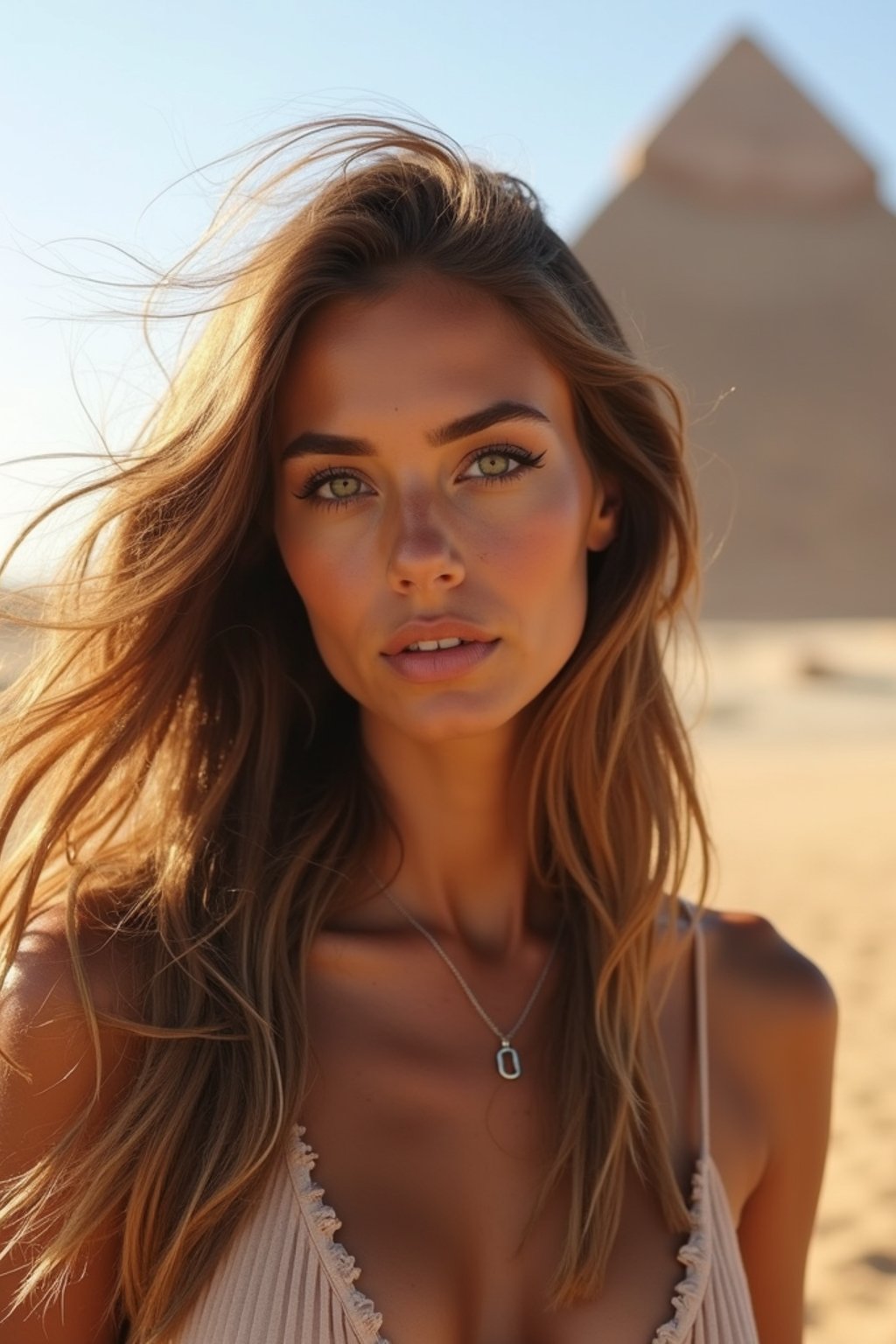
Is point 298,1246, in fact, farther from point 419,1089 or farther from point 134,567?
point 134,567

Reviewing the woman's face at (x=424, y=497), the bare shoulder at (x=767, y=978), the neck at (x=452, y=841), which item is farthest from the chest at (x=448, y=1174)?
the woman's face at (x=424, y=497)

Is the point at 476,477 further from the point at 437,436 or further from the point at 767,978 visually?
the point at 767,978

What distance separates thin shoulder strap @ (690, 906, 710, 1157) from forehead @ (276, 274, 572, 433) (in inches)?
34.9

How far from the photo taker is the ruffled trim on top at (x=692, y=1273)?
1901mm

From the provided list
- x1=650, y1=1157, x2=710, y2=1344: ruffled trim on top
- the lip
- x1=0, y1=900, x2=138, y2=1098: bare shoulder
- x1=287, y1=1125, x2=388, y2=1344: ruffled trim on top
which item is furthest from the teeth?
x1=650, y1=1157, x2=710, y2=1344: ruffled trim on top

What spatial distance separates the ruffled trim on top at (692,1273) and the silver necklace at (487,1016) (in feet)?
0.99

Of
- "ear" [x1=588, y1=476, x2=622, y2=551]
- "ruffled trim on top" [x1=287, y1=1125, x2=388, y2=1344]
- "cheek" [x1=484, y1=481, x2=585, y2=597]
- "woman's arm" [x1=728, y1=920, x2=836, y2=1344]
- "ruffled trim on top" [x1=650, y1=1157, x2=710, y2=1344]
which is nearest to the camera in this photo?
"ruffled trim on top" [x1=287, y1=1125, x2=388, y2=1344]

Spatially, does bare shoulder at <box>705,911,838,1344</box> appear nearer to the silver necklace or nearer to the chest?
the chest

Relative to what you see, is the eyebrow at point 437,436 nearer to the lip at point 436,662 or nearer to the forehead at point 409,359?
the forehead at point 409,359

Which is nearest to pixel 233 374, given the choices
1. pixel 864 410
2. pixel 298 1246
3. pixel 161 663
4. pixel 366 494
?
pixel 366 494

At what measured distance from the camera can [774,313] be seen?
74.0m

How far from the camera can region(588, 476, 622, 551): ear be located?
2420 millimetres

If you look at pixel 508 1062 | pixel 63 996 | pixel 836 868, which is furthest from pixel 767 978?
pixel 836 868

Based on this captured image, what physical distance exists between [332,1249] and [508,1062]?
463mm
